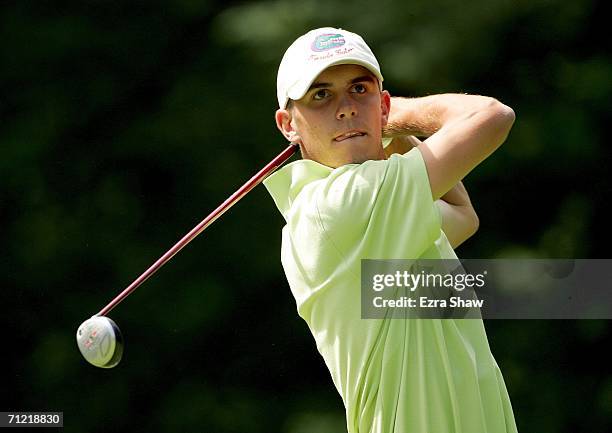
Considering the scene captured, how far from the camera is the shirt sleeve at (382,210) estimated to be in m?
2.21

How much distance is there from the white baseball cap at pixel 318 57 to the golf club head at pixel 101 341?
0.97 m

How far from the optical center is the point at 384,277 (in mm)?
2242

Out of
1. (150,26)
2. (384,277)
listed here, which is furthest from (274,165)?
(150,26)

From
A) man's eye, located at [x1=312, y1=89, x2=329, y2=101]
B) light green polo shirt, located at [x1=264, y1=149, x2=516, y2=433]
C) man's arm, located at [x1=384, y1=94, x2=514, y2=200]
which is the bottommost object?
light green polo shirt, located at [x1=264, y1=149, x2=516, y2=433]

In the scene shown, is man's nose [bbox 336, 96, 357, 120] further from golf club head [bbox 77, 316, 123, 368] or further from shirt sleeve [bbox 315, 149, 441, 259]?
golf club head [bbox 77, 316, 123, 368]

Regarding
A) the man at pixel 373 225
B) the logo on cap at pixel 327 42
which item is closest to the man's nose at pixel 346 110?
the man at pixel 373 225

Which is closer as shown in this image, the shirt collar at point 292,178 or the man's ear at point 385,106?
the shirt collar at point 292,178

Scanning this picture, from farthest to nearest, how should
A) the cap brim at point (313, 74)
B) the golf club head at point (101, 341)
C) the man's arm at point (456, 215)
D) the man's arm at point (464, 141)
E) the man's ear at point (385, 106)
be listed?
the golf club head at point (101, 341) → the man's arm at point (456, 215) → the man's ear at point (385, 106) → the cap brim at point (313, 74) → the man's arm at point (464, 141)

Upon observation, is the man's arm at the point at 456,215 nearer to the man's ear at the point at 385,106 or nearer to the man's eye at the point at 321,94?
the man's ear at the point at 385,106

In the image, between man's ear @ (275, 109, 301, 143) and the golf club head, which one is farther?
the golf club head

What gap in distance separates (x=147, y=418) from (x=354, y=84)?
11.3 ft

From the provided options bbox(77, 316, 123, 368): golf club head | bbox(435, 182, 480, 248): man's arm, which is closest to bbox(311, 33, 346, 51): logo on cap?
bbox(435, 182, 480, 248): man's arm

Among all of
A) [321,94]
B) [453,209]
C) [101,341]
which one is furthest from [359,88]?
Result: [101,341]

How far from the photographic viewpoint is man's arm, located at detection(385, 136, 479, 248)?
8.74 feet
